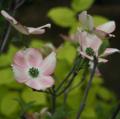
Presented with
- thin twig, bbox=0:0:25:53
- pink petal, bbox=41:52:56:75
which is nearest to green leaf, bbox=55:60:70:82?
thin twig, bbox=0:0:25:53

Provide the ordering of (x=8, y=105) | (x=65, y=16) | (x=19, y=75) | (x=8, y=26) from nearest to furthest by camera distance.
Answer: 1. (x=19, y=75)
2. (x=8, y=26)
3. (x=8, y=105)
4. (x=65, y=16)

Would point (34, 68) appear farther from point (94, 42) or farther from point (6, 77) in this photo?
point (6, 77)

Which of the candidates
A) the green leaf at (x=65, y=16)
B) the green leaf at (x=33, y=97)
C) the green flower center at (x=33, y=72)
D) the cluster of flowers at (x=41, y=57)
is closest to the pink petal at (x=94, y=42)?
the cluster of flowers at (x=41, y=57)

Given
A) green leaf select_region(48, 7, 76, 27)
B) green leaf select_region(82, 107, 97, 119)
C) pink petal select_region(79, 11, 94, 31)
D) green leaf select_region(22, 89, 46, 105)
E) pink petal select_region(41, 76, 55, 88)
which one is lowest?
green leaf select_region(82, 107, 97, 119)

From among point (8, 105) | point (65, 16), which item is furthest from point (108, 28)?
point (65, 16)

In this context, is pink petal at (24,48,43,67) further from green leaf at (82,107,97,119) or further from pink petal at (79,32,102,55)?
green leaf at (82,107,97,119)

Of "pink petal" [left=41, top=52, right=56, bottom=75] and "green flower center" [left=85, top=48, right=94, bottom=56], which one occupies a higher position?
"pink petal" [left=41, top=52, right=56, bottom=75]

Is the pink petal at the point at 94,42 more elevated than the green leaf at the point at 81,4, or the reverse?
the pink petal at the point at 94,42

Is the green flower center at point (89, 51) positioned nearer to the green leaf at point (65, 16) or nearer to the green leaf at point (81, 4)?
the green leaf at point (81, 4)
